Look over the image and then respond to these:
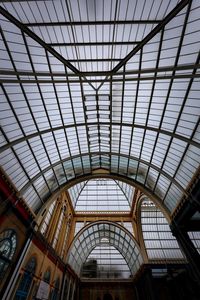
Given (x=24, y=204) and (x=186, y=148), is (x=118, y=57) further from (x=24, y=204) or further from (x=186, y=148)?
(x=24, y=204)

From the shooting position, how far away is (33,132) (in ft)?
66.7

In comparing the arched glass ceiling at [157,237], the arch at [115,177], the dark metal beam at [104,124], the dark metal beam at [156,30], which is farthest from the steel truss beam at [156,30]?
the arched glass ceiling at [157,237]

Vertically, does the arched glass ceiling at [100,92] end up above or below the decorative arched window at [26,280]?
above

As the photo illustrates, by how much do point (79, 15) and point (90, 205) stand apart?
4062 cm

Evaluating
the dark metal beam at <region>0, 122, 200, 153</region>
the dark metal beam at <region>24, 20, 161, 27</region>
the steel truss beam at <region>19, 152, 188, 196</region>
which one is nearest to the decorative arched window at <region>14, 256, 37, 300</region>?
the steel truss beam at <region>19, 152, 188, 196</region>

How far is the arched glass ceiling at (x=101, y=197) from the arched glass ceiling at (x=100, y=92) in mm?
17611

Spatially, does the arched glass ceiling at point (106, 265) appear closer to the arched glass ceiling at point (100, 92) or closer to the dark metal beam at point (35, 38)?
the arched glass ceiling at point (100, 92)

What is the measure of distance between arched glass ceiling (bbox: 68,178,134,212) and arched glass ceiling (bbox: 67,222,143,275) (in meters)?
4.37

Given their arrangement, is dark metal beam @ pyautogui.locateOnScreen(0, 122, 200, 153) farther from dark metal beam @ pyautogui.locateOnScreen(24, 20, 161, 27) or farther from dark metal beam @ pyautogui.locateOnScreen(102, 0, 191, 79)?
dark metal beam @ pyautogui.locateOnScreen(24, 20, 161, 27)

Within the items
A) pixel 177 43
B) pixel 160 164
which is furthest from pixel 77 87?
pixel 160 164

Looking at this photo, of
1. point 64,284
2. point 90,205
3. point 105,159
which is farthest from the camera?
point 90,205

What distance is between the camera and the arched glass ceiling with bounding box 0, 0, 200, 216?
12.7 metres

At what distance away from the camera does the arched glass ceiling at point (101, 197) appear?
45000 millimetres

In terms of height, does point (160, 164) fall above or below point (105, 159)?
below
